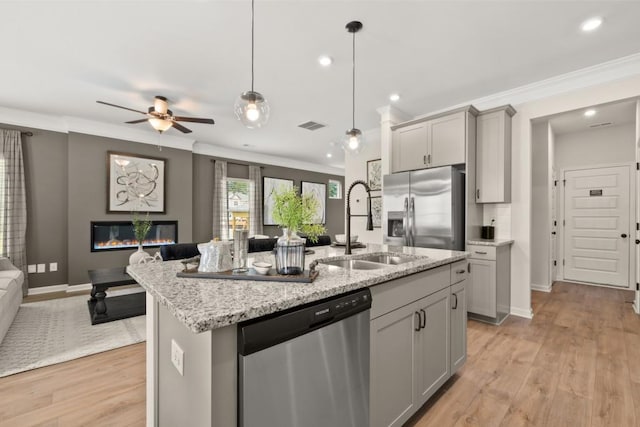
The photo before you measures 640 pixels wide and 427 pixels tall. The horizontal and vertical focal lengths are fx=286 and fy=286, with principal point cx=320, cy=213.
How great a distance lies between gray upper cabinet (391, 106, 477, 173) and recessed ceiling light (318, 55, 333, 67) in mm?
1621

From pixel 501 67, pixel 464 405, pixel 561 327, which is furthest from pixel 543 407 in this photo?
pixel 501 67

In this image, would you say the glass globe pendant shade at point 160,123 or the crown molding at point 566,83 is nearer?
the crown molding at point 566,83

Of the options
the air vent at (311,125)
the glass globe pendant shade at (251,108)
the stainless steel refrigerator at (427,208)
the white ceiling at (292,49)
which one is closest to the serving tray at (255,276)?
the glass globe pendant shade at (251,108)

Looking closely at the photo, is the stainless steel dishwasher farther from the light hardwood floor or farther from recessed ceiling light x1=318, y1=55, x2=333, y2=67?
recessed ceiling light x1=318, y1=55, x2=333, y2=67

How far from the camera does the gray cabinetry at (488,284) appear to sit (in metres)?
3.21

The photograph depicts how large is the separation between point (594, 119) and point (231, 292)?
5.89 metres

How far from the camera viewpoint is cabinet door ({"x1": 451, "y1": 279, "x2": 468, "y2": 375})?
6.59ft

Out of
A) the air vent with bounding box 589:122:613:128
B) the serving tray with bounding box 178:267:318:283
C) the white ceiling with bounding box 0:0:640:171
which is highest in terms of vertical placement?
the white ceiling with bounding box 0:0:640:171

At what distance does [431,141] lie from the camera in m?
3.80

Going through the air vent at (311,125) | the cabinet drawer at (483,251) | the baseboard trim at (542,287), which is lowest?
the baseboard trim at (542,287)

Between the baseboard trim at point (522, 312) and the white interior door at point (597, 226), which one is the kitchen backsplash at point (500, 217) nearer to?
the baseboard trim at point (522, 312)

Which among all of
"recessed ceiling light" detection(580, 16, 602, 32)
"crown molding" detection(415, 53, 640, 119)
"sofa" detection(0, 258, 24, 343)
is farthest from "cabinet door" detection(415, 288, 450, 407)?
"sofa" detection(0, 258, 24, 343)

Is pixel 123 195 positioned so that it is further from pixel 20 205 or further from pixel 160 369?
pixel 160 369

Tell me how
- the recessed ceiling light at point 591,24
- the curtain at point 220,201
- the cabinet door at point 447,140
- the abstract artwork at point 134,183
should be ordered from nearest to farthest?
the recessed ceiling light at point 591,24, the cabinet door at point 447,140, the abstract artwork at point 134,183, the curtain at point 220,201
